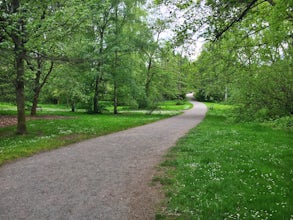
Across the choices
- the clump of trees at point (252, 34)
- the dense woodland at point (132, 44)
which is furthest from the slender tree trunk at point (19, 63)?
the clump of trees at point (252, 34)

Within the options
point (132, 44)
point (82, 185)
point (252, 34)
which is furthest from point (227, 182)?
point (132, 44)

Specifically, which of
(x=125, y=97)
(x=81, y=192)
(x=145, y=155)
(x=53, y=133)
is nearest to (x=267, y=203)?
(x=81, y=192)

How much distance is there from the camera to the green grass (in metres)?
5.04

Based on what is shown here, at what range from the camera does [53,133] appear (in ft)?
47.8

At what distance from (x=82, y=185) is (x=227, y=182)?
13.0ft

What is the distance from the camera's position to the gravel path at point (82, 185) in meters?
5.19

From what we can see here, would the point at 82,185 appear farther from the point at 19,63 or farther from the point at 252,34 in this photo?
the point at 252,34

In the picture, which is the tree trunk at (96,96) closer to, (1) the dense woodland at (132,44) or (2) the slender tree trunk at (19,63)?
(1) the dense woodland at (132,44)

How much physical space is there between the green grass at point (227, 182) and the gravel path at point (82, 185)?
668mm

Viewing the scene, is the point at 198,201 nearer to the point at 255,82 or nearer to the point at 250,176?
the point at 250,176

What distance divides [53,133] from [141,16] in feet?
77.7

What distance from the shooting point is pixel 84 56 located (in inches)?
560

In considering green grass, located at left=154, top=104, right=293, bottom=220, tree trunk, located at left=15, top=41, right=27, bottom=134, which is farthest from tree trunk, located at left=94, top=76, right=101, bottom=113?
green grass, located at left=154, top=104, right=293, bottom=220

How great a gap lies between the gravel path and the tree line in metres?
4.89
